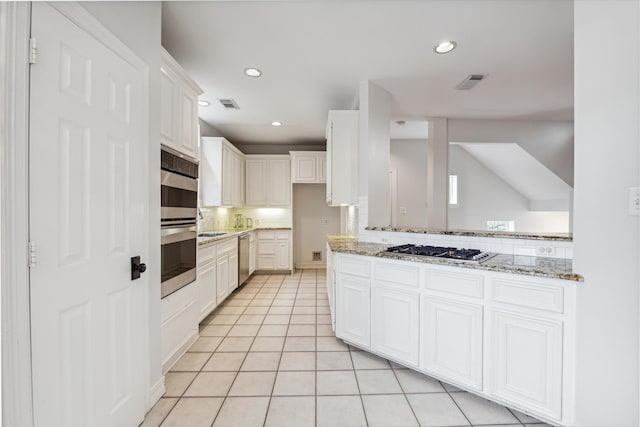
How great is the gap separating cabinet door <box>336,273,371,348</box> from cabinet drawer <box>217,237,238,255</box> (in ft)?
5.45

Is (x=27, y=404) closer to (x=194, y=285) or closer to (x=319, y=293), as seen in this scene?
(x=194, y=285)

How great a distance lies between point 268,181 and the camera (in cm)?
566

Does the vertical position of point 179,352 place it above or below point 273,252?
below

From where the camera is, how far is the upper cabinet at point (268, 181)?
5652 millimetres

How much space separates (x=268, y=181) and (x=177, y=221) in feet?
11.7

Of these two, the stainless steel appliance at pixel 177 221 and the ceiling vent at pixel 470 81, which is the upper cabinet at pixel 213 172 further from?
the ceiling vent at pixel 470 81

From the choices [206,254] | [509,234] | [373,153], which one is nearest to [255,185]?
[206,254]

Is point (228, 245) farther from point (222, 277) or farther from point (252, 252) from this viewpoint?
point (252, 252)

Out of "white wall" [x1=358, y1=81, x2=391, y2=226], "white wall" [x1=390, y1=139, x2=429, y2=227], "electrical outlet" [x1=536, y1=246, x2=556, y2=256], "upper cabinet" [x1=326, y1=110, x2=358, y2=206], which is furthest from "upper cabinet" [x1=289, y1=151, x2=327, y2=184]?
"electrical outlet" [x1=536, y1=246, x2=556, y2=256]

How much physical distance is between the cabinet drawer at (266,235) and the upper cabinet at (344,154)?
2542 millimetres

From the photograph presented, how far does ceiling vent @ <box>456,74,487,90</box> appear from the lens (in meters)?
3.02

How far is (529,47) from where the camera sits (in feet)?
8.14

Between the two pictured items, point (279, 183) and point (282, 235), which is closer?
point (282, 235)

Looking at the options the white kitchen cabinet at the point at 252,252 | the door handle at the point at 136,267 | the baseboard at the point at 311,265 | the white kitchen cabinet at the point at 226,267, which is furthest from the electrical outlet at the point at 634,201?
the baseboard at the point at 311,265
